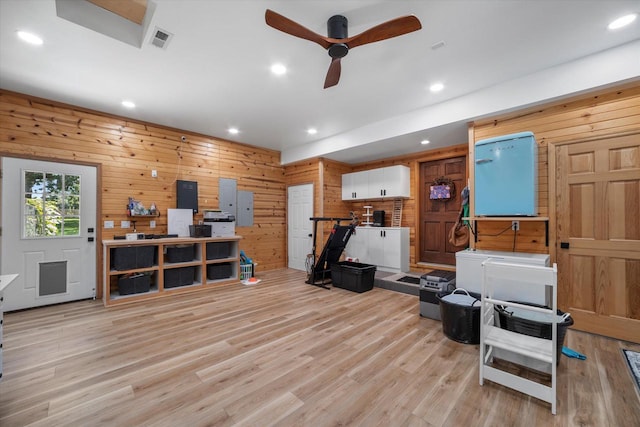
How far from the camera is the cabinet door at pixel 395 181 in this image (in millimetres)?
5602

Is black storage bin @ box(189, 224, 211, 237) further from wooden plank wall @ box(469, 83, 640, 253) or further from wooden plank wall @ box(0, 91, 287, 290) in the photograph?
wooden plank wall @ box(469, 83, 640, 253)

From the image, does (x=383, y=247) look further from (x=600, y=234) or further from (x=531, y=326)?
(x=531, y=326)

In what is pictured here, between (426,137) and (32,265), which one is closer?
(32,265)

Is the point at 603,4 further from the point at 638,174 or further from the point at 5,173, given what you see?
the point at 5,173

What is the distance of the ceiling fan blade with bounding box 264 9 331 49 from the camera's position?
6.44 feet

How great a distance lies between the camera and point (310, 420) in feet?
5.58

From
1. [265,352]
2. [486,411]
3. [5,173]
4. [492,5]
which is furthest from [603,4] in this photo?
[5,173]

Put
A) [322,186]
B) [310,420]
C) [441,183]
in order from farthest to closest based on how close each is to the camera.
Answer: [322,186], [441,183], [310,420]

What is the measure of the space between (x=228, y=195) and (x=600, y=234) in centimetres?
585

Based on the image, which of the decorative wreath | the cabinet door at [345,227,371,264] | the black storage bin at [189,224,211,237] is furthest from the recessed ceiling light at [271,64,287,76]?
the decorative wreath

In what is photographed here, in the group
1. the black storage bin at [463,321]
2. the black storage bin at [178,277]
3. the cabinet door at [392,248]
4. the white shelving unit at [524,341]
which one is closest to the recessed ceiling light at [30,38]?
the black storage bin at [178,277]

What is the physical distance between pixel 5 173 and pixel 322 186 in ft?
16.2

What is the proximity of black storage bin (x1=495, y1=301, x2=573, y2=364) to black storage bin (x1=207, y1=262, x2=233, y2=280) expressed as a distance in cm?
431

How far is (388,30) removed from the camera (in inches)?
83.5
